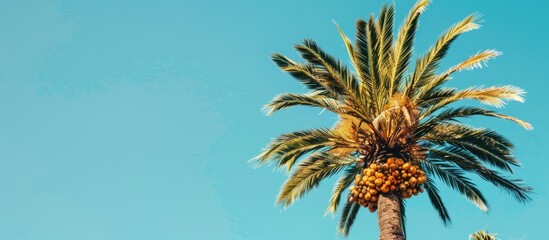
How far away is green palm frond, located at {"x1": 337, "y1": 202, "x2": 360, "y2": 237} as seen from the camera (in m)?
15.4

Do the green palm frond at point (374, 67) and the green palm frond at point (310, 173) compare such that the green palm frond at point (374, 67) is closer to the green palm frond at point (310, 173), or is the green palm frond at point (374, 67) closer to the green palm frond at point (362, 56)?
the green palm frond at point (362, 56)

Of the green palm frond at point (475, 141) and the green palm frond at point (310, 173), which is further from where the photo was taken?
the green palm frond at point (310, 173)

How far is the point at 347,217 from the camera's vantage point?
15.4m

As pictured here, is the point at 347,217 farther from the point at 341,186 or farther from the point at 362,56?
the point at 362,56

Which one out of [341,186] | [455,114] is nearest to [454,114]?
[455,114]

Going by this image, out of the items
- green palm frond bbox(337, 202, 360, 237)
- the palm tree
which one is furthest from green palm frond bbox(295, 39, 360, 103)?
green palm frond bbox(337, 202, 360, 237)

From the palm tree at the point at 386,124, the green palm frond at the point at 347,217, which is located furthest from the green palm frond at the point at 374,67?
the green palm frond at the point at 347,217

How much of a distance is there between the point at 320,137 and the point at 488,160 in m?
4.06

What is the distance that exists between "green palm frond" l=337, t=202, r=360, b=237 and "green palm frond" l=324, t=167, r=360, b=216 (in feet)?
1.69

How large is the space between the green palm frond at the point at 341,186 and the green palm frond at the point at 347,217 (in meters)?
0.51

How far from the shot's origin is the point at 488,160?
44.2 ft

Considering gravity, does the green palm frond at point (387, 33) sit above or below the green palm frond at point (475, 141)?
above

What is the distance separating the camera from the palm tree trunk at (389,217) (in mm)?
11656

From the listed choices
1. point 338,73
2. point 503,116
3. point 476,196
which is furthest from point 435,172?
point 338,73
